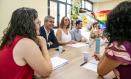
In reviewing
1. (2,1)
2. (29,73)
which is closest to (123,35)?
(29,73)

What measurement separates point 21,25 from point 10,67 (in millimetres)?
316

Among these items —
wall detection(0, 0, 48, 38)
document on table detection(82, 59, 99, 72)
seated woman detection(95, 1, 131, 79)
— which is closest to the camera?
seated woman detection(95, 1, 131, 79)

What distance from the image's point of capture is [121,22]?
982mm

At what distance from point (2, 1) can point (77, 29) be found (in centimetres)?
→ 181

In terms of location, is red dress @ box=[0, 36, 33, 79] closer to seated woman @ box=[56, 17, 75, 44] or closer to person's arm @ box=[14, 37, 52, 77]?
person's arm @ box=[14, 37, 52, 77]

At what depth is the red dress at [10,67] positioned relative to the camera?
107 centimetres

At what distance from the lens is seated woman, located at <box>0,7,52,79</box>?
1072 millimetres

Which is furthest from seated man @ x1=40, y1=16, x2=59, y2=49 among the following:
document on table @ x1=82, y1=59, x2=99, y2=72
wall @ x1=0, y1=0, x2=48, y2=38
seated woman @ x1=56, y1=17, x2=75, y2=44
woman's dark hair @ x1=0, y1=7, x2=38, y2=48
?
woman's dark hair @ x1=0, y1=7, x2=38, y2=48

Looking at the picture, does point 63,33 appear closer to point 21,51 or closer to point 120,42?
point 21,51

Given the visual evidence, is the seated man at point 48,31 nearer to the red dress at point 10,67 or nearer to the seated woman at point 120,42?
the red dress at point 10,67

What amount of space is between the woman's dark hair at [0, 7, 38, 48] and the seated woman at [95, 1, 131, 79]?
0.57 m

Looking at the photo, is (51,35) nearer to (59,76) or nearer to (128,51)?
(59,76)

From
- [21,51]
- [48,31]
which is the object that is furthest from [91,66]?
[48,31]

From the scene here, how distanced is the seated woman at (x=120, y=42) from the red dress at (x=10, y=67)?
59 centimetres
